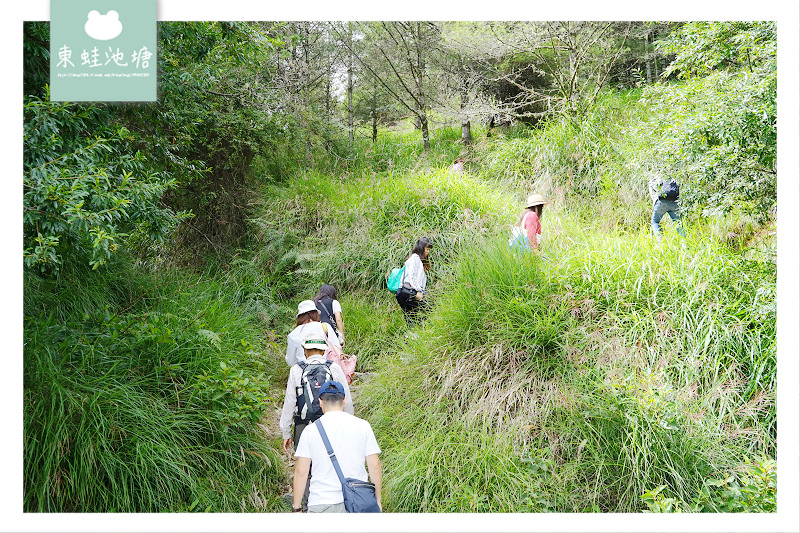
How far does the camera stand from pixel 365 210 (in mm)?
8148

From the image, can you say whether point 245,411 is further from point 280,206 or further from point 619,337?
point 280,206

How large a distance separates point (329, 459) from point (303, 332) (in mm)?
1595

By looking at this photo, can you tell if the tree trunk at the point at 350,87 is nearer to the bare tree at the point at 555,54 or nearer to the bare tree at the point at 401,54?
the bare tree at the point at 401,54

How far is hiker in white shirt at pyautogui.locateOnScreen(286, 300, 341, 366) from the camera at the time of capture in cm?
444

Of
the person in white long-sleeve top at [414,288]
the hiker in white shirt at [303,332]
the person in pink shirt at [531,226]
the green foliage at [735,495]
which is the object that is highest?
the person in pink shirt at [531,226]

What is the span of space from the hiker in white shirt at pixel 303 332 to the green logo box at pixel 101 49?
2.19 m

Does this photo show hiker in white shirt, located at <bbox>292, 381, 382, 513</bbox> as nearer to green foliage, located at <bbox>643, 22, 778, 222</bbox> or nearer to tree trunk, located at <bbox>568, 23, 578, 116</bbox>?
green foliage, located at <bbox>643, 22, 778, 222</bbox>

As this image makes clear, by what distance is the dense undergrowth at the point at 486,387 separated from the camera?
3.64 metres

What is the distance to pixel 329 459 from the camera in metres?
3.03

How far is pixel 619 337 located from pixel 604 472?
1.17 m

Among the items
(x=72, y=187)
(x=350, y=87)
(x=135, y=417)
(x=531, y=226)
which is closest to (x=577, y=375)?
(x=531, y=226)

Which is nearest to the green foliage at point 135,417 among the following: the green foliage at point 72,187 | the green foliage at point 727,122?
the green foliage at point 72,187

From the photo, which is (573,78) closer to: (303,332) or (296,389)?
(303,332)
